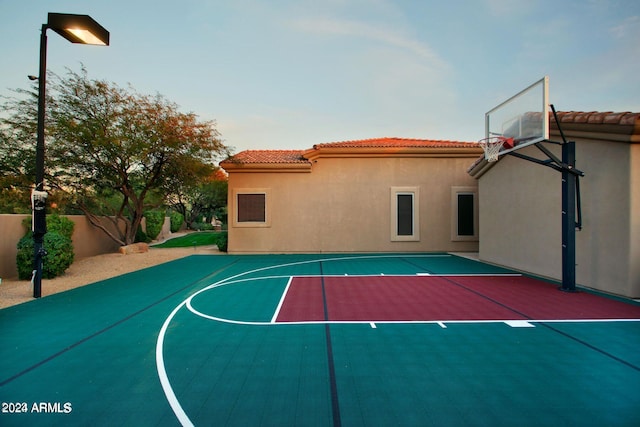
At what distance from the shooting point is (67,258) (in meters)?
9.76

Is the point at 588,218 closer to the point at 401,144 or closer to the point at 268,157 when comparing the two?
the point at 401,144

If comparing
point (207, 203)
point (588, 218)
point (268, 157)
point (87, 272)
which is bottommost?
point (87, 272)

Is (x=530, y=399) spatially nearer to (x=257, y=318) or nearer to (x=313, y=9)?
(x=257, y=318)

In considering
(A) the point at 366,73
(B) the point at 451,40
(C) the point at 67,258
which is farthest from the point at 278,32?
(C) the point at 67,258

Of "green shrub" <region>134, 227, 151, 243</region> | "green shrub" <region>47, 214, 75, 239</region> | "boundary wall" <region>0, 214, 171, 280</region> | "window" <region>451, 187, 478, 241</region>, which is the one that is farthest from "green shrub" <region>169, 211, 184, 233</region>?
"window" <region>451, 187, 478, 241</region>

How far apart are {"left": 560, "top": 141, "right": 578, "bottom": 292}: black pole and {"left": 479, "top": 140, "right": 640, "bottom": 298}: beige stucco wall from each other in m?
0.63

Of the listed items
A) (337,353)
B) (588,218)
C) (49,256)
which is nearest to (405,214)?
(588,218)

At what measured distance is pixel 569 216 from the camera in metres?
7.28

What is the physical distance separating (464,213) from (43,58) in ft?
54.3

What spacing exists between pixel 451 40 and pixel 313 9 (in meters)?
5.64

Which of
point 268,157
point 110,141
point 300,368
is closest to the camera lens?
point 300,368

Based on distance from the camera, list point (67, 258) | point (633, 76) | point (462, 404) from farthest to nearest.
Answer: point (67, 258) < point (633, 76) < point (462, 404)

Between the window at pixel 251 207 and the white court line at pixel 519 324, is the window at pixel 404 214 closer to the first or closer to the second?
the window at pixel 251 207

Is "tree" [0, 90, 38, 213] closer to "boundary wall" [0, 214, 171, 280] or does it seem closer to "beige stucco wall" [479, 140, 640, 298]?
"boundary wall" [0, 214, 171, 280]
